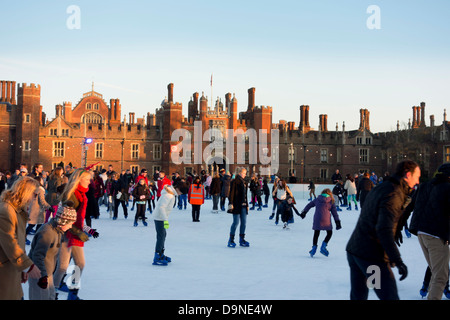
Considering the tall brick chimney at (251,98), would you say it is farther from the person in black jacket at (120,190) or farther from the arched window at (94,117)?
the person in black jacket at (120,190)

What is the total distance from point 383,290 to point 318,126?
47.0m

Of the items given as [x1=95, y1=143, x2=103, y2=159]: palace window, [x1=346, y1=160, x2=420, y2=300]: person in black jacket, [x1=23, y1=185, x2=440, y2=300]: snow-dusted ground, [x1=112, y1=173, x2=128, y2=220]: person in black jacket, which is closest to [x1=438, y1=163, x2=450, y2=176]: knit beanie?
[x1=346, y1=160, x2=420, y2=300]: person in black jacket

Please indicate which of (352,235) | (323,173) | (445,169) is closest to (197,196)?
(445,169)

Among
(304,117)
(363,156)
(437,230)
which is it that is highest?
(304,117)

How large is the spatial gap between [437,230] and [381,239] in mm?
1668

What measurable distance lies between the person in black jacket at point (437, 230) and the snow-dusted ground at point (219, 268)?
104cm

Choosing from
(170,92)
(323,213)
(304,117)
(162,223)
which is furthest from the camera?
(304,117)

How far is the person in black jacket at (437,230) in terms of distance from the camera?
16.5 ft

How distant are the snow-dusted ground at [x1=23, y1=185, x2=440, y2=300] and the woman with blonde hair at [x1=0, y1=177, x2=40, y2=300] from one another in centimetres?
209

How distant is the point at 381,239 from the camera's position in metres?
3.75

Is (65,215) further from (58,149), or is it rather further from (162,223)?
(58,149)

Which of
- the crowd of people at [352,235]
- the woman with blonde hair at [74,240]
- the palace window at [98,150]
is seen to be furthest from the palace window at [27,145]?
the woman with blonde hair at [74,240]
